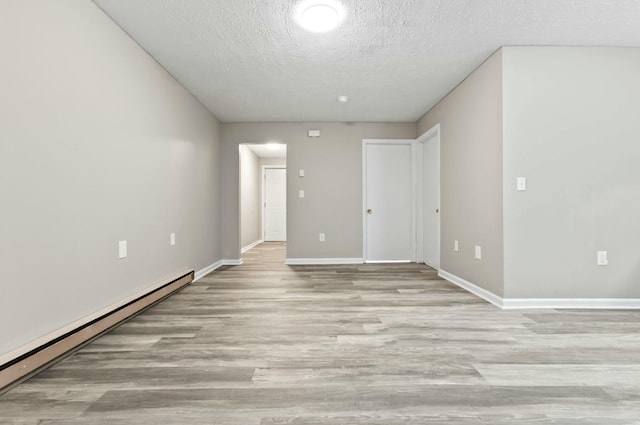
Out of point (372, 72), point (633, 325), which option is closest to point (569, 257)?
point (633, 325)

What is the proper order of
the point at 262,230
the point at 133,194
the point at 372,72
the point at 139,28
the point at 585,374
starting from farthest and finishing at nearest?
the point at 262,230
the point at 372,72
the point at 133,194
the point at 139,28
the point at 585,374

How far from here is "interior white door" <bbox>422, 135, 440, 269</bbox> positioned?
13.6 ft

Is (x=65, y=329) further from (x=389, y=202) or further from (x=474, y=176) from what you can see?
(x=389, y=202)

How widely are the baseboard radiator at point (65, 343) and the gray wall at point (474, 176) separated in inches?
118

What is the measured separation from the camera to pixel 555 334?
194 cm

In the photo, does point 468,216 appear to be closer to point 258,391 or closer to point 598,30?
point 598,30

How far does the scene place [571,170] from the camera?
97.5 inches

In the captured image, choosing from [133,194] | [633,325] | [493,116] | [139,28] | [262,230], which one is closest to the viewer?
[633,325]

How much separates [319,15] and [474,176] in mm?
2095

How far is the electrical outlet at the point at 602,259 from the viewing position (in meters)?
2.47

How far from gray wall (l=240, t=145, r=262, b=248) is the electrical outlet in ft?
18.4

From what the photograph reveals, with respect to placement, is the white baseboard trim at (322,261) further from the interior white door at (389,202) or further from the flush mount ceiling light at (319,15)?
A: the flush mount ceiling light at (319,15)

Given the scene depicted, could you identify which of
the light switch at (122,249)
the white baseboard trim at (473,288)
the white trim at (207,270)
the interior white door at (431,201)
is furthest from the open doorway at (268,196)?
the light switch at (122,249)

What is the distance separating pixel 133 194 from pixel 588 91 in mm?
3921
